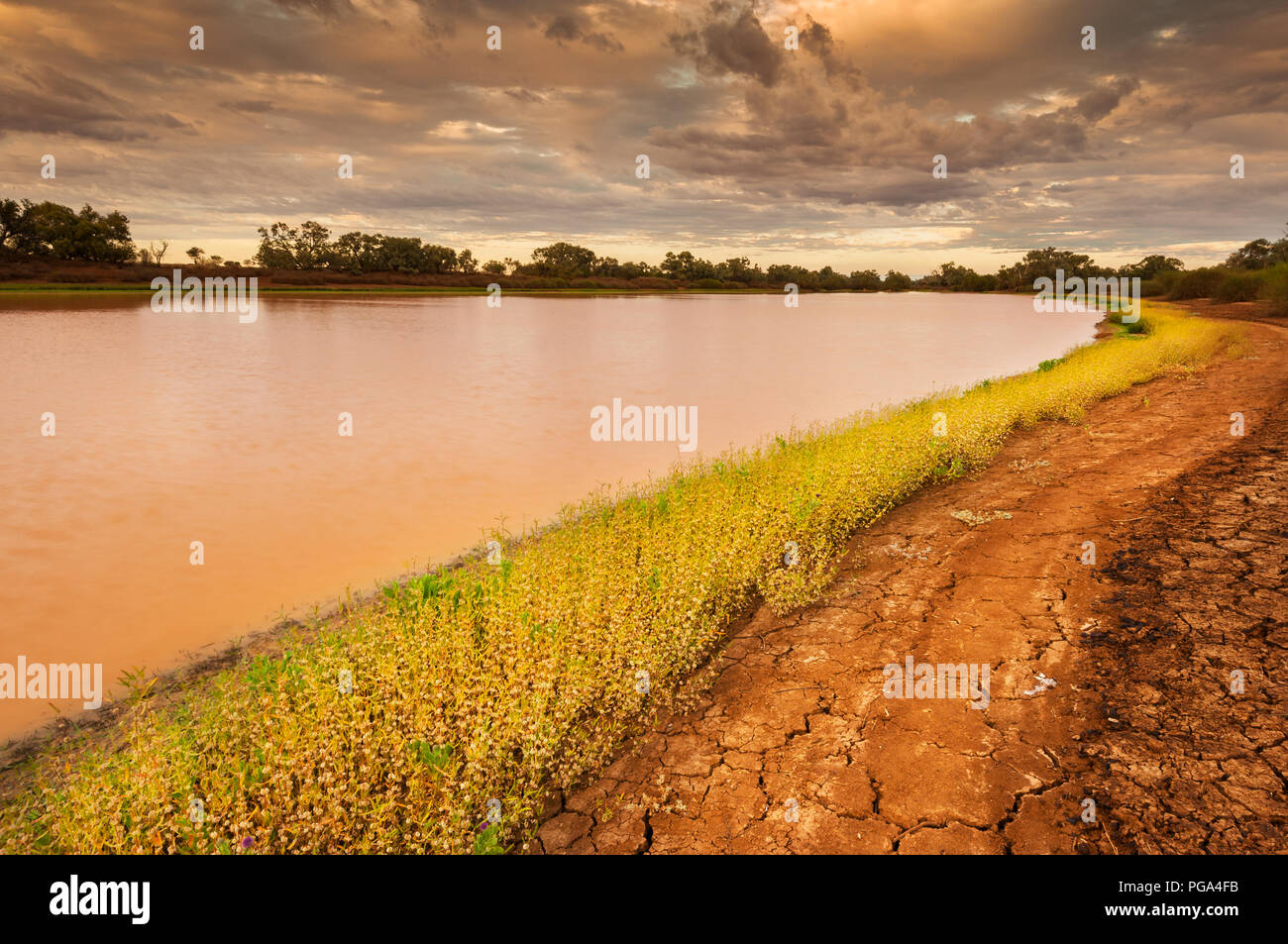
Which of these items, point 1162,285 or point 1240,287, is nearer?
point 1240,287

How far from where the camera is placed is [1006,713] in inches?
182

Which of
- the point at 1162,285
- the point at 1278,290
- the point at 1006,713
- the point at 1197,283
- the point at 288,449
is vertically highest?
the point at 1162,285

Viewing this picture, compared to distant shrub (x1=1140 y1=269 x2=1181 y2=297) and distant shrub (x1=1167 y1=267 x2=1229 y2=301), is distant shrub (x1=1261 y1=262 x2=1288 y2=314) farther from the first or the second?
distant shrub (x1=1140 y1=269 x2=1181 y2=297)

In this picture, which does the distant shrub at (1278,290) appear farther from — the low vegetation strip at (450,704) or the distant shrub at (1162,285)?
the low vegetation strip at (450,704)

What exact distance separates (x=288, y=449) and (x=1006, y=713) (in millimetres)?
15146

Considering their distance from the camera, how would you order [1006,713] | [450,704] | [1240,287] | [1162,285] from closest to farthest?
1. [1006,713]
2. [450,704]
3. [1240,287]
4. [1162,285]

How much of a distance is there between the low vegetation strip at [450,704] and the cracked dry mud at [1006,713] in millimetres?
446

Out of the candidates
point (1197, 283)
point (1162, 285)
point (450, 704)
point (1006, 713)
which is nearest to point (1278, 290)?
point (1197, 283)

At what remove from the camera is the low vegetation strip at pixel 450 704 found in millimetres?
3605

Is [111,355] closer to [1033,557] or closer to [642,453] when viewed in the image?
[642,453]

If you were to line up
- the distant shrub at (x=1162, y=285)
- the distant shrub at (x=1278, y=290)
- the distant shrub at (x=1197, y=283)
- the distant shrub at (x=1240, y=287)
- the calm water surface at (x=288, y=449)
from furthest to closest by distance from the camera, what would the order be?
the distant shrub at (x=1162, y=285) → the distant shrub at (x=1197, y=283) → the distant shrub at (x=1240, y=287) → the distant shrub at (x=1278, y=290) → the calm water surface at (x=288, y=449)

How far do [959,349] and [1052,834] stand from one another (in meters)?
41.5

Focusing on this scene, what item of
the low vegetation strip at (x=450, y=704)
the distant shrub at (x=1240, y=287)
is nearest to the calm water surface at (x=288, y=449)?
the low vegetation strip at (x=450, y=704)

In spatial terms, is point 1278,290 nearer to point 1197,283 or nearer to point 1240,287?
point 1240,287
